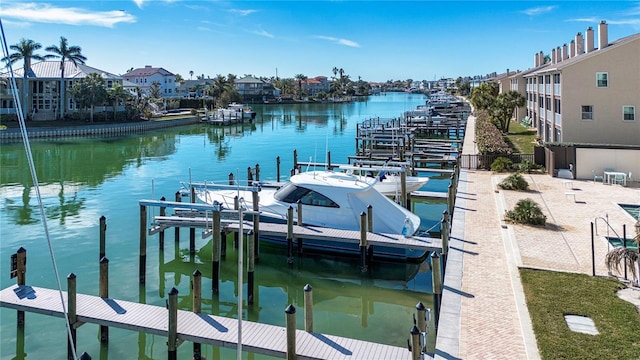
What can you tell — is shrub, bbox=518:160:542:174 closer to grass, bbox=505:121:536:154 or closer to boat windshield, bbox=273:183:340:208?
grass, bbox=505:121:536:154

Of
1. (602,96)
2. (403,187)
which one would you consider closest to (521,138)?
(602,96)

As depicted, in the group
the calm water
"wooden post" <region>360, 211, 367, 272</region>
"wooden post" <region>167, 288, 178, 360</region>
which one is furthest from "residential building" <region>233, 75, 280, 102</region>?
"wooden post" <region>167, 288, 178, 360</region>

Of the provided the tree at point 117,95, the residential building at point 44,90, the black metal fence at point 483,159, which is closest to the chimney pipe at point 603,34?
the black metal fence at point 483,159

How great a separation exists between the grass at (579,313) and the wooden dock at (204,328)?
10.7 feet

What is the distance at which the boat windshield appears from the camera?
21062 mm

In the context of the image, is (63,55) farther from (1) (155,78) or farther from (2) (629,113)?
(2) (629,113)

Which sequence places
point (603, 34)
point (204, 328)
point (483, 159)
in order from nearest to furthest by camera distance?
point (204, 328), point (483, 159), point (603, 34)

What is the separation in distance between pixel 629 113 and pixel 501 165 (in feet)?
33.5

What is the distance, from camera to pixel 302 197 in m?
21.4

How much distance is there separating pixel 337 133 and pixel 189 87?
410ft

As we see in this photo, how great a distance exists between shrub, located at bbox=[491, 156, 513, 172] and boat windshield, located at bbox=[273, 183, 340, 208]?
60.5 ft

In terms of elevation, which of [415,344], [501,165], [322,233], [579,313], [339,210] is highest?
[501,165]

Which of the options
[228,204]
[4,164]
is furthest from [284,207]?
[4,164]

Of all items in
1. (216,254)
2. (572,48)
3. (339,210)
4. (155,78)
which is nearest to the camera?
(216,254)
